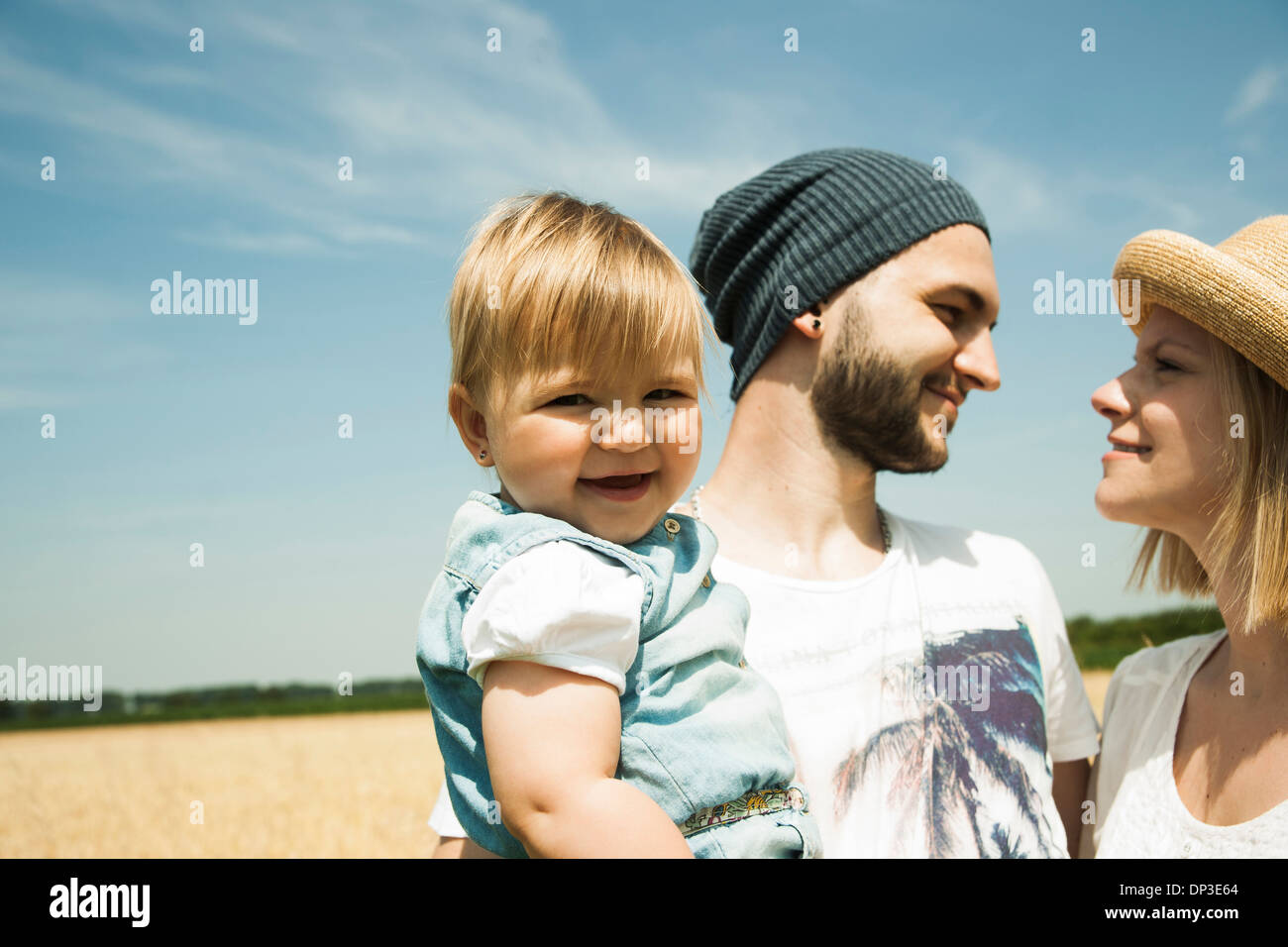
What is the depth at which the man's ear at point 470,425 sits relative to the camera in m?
2.15

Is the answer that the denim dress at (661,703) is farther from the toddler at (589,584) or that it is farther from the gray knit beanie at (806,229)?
the gray knit beanie at (806,229)

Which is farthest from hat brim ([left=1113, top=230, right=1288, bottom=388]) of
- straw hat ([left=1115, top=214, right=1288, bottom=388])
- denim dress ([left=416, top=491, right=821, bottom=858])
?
denim dress ([left=416, top=491, right=821, bottom=858])

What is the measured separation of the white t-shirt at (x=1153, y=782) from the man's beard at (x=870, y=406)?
3.54ft

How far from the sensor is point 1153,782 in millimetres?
2861

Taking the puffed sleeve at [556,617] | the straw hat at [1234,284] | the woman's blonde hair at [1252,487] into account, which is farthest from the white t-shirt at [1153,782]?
the puffed sleeve at [556,617]

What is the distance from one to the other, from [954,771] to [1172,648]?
1131mm

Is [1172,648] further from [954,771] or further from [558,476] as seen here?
[558,476]

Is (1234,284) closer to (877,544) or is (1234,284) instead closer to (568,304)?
(877,544)

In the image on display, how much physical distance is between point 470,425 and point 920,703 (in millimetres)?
1751

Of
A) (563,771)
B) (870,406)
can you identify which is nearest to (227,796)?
(870,406)

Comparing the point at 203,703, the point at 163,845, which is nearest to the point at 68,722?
the point at 203,703
